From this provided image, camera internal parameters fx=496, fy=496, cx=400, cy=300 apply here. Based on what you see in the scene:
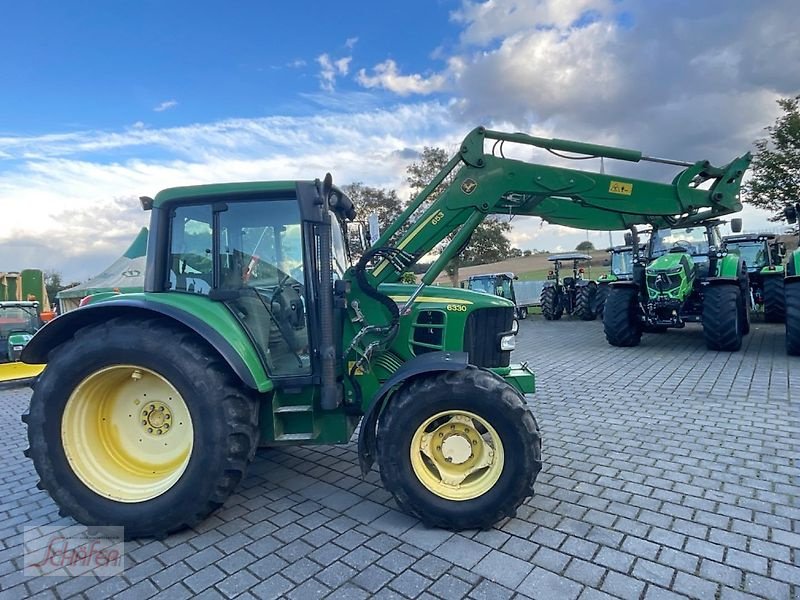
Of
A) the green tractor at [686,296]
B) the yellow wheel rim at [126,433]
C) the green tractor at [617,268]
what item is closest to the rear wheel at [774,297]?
the green tractor at [686,296]

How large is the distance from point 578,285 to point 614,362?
26.8 ft

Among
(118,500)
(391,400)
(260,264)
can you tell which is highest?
(260,264)

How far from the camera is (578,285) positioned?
1627 cm

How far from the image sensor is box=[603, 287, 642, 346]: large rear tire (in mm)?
9859

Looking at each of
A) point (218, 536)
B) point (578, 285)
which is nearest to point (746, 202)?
point (578, 285)

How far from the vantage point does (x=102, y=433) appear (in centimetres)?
339

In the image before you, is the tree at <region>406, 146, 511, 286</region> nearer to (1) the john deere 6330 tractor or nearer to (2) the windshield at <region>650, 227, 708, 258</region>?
(2) the windshield at <region>650, 227, 708, 258</region>

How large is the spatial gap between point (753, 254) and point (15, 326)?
1716cm

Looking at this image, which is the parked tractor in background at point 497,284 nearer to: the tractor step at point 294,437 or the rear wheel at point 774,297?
the rear wheel at point 774,297

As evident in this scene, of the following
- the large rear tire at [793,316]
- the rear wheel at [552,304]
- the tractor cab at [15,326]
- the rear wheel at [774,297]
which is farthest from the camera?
the rear wheel at [552,304]

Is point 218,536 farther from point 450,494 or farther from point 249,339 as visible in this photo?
point 450,494

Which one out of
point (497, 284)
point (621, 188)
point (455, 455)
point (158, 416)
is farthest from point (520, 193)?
point (497, 284)

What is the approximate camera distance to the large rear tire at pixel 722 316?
854 cm

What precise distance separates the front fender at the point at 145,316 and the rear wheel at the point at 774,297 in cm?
1324
